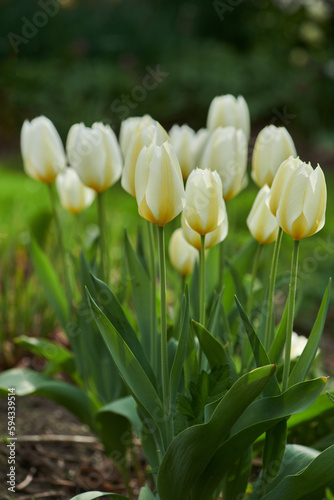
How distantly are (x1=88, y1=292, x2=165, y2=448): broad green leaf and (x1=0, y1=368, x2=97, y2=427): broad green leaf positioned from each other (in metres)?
0.46

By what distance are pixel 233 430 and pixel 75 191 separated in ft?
2.65

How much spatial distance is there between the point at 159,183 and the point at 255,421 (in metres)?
0.48

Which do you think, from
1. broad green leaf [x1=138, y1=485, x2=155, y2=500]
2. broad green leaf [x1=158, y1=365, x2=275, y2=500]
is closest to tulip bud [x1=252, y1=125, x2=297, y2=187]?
broad green leaf [x1=158, y1=365, x2=275, y2=500]

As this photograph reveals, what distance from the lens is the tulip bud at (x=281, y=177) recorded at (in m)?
1.07

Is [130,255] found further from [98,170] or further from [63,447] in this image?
[63,447]

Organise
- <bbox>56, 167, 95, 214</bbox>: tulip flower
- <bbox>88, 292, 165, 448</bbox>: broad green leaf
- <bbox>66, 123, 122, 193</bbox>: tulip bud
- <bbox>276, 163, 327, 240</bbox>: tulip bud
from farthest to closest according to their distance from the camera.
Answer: <bbox>56, 167, 95, 214</bbox>: tulip flower, <bbox>66, 123, 122, 193</bbox>: tulip bud, <bbox>88, 292, 165, 448</bbox>: broad green leaf, <bbox>276, 163, 327, 240</bbox>: tulip bud

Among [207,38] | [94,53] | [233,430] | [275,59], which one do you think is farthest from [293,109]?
[233,430]

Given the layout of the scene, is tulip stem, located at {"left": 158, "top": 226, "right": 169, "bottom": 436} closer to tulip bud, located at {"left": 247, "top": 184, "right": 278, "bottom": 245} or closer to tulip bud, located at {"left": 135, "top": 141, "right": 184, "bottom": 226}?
tulip bud, located at {"left": 135, "top": 141, "right": 184, "bottom": 226}

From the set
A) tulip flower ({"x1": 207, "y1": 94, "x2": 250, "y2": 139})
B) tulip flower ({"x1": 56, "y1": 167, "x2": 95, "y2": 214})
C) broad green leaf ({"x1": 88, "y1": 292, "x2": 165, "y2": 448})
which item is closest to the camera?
broad green leaf ({"x1": 88, "y1": 292, "x2": 165, "y2": 448})

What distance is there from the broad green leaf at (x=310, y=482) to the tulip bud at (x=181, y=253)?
60 centimetres

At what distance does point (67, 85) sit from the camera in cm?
679

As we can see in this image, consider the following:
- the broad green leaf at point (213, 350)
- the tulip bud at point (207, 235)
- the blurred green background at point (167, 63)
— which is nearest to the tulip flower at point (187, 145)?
the tulip bud at point (207, 235)

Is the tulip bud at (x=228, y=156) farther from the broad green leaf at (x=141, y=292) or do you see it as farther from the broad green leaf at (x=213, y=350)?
the broad green leaf at (x=213, y=350)

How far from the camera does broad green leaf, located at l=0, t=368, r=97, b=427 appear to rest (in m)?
1.61
